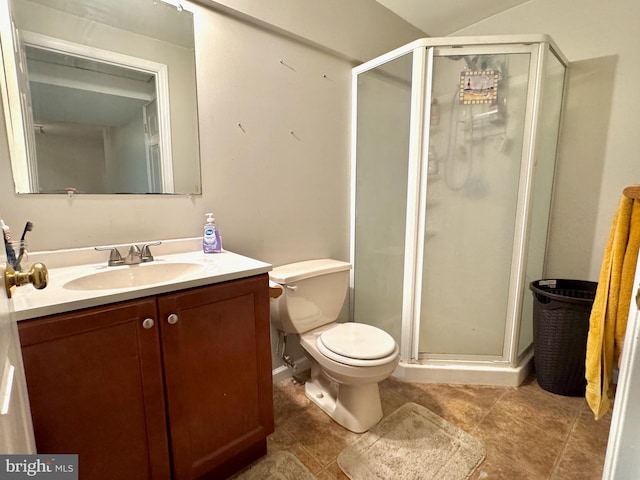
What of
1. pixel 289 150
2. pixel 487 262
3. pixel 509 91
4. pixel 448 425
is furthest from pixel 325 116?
pixel 448 425

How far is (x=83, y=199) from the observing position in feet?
3.93

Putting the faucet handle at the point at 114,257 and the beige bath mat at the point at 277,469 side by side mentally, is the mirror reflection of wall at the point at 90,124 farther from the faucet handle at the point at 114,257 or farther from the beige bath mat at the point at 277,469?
the beige bath mat at the point at 277,469

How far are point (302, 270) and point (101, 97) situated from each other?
1138mm

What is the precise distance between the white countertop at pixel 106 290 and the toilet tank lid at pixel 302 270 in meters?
0.27

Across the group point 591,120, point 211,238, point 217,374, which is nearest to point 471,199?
point 591,120

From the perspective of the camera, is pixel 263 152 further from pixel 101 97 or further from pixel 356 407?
pixel 356 407

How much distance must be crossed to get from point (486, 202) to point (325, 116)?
1081 mm

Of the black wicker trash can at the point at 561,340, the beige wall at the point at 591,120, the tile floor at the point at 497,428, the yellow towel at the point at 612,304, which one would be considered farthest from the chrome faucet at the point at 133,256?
the beige wall at the point at 591,120

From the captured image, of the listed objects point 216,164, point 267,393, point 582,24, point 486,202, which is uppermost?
point 582,24

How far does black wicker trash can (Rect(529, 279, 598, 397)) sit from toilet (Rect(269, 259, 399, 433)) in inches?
36.6

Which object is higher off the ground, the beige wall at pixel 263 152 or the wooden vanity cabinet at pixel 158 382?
the beige wall at pixel 263 152

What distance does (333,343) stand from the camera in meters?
1.47

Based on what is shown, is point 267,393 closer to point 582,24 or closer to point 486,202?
point 486,202

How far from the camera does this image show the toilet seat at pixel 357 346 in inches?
53.7
